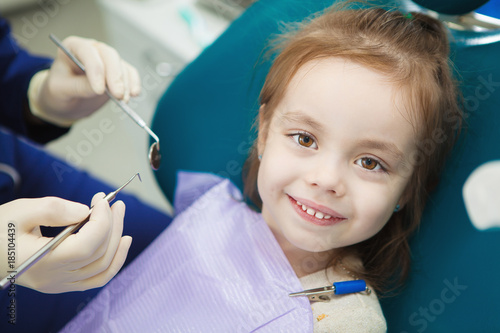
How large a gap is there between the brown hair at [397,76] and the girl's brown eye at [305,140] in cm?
7

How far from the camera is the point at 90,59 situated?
2.22 ft

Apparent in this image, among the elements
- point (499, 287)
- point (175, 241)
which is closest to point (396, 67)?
point (499, 287)

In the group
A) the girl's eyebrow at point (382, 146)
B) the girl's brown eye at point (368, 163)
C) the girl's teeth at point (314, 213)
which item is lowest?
the girl's teeth at point (314, 213)

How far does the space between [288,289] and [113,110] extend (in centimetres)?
41

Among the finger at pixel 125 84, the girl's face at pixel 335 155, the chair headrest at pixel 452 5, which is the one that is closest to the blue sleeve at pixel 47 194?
the finger at pixel 125 84

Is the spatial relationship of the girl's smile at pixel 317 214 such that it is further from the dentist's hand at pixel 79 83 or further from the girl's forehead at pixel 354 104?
the dentist's hand at pixel 79 83

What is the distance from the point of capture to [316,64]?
613 mm

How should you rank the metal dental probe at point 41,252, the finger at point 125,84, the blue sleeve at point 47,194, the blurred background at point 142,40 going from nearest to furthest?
the metal dental probe at point 41,252, the blue sleeve at point 47,194, the finger at point 125,84, the blurred background at point 142,40

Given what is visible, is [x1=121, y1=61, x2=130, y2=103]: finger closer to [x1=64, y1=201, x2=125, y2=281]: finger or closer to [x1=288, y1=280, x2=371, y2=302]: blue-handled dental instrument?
[x1=64, y1=201, x2=125, y2=281]: finger

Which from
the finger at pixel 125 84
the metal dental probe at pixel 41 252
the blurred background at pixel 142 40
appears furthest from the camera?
the blurred background at pixel 142 40

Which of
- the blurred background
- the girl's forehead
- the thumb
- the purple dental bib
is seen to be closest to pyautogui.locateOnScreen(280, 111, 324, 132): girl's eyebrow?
the girl's forehead

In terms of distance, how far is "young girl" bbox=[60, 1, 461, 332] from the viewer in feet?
1.90

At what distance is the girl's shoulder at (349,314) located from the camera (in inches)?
24.8

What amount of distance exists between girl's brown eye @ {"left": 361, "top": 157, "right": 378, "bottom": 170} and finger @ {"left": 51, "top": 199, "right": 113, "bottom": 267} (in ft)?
1.10
